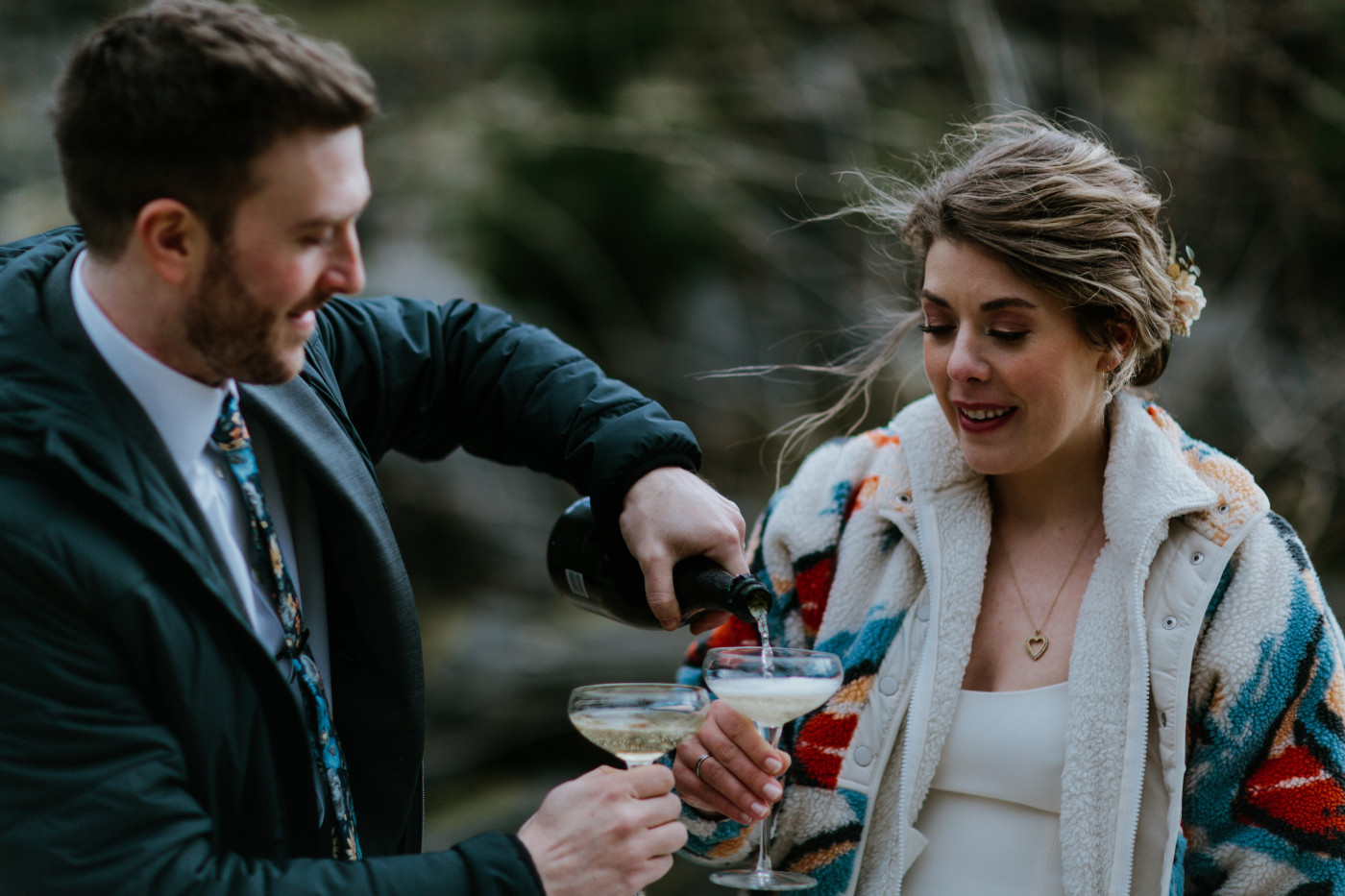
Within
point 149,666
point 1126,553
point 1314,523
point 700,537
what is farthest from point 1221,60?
point 149,666

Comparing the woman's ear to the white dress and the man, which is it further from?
Answer: the man

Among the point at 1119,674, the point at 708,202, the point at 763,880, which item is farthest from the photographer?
the point at 708,202

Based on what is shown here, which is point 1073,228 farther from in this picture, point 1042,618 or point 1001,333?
point 1042,618

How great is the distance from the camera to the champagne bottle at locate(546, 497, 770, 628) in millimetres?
1901

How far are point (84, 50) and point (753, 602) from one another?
3.93 ft

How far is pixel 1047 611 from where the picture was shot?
2.34 metres

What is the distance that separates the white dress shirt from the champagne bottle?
50 cm

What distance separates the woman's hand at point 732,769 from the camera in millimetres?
1978

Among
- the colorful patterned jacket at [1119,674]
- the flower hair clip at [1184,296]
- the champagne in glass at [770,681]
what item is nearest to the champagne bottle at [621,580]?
the champagne in glass at [770,681]

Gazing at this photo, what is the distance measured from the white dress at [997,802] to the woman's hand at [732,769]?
385mm

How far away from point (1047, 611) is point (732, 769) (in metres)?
0.75

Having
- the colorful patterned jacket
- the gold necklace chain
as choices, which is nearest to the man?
the colorful patterned jacket

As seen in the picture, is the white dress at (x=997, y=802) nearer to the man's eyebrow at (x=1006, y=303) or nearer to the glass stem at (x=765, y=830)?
the glass stem at (x=765, y=830)

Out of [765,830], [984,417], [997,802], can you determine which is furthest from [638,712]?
[984,417]
